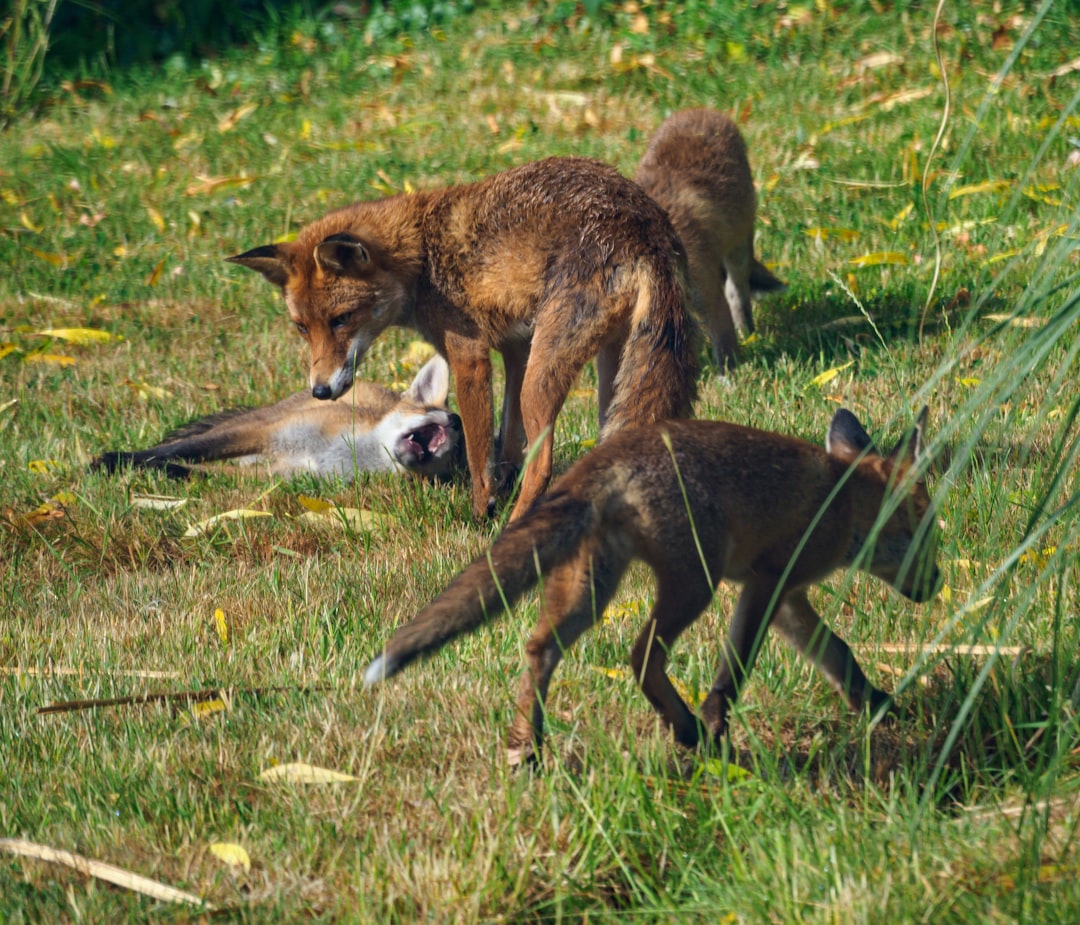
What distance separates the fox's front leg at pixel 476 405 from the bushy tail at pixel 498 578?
254 centimetres

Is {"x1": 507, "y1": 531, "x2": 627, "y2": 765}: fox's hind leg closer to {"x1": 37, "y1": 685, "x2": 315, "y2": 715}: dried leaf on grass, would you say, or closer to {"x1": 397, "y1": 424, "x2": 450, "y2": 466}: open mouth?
{"x1": 37, "y1": 685, "x2": 315, "y2": 715}: dried leaf on grass

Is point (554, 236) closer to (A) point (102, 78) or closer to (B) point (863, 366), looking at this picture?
(B) point (863, 366)

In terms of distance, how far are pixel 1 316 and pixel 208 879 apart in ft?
23.3

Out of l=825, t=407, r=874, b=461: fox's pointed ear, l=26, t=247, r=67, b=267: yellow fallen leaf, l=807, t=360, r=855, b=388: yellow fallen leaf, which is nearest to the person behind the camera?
l=825, t=407, r=874, b=461: fox's pointed ear

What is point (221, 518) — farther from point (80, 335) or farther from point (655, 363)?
point (80, 335)

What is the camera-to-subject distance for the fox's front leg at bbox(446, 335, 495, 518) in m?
5.71

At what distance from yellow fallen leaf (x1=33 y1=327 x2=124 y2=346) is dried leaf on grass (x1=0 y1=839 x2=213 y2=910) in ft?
19.7

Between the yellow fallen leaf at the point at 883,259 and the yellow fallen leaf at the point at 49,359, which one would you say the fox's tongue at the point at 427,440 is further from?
the yellow fallen leaf at the point at 883,259

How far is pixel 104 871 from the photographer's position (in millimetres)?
3027

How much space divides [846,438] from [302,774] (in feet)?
6.44

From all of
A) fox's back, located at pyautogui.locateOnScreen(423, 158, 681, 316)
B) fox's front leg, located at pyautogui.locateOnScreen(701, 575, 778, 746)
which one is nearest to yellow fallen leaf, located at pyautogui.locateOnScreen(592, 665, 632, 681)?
fox's front leg, located at pyautogui.locateOnScreen(701, 575, 778, 746)

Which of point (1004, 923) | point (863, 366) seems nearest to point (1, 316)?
point (863, 366)

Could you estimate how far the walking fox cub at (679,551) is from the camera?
10.1ft

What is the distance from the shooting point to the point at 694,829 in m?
3.02
